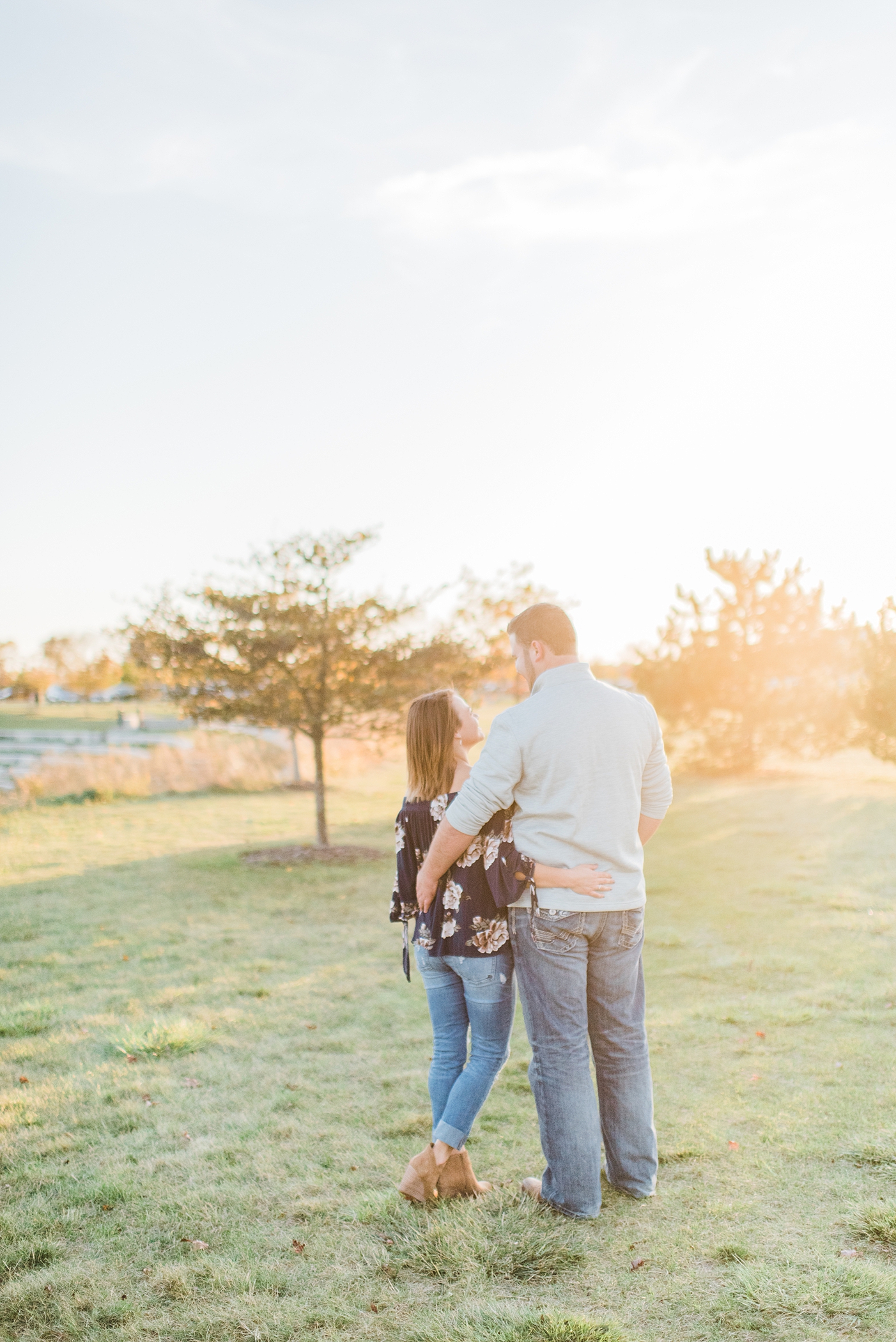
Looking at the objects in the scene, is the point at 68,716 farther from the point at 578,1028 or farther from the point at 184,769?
the point at 578,1028

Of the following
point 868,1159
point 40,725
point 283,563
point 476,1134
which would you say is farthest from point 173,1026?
point 40,725

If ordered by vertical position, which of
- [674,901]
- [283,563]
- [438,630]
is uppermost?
[283,563]

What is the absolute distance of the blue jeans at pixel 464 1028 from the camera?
10.9ft

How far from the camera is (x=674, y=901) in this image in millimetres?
9062

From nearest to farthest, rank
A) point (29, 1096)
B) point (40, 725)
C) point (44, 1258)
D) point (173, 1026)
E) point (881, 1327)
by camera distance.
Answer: point (881, 1327) → point (44, 1258) → point (29, 1096) → point (173, 1026) → point (40, 725)

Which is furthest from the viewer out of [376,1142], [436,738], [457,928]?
[376,1142]

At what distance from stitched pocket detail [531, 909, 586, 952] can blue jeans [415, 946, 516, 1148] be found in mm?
208

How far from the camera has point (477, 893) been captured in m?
3.32

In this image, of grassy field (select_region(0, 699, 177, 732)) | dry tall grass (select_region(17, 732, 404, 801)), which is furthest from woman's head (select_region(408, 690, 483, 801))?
grassy field (select_region(0, 699, 177, 732))

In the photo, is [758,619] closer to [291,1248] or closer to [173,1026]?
[173,1026]

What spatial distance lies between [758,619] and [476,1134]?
16.6 meters

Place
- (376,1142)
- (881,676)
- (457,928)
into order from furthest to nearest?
(881,676) < (376,1142) < (457,928)

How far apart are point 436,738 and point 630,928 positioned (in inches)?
39.9

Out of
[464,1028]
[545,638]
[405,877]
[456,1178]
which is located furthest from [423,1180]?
[545,638]
